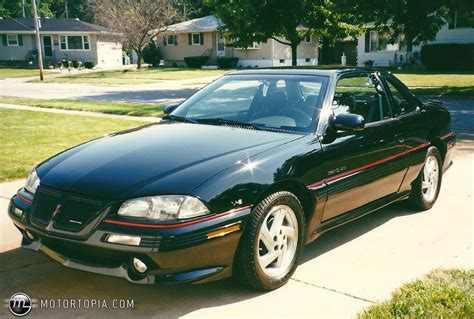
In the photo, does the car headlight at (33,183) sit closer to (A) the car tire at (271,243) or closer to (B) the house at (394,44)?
(A) the car tire at (271,243)

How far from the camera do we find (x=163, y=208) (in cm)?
329

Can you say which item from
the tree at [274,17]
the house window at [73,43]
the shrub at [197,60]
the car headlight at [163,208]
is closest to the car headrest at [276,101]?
the car headlight at [163,208]

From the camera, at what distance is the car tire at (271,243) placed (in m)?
3.56

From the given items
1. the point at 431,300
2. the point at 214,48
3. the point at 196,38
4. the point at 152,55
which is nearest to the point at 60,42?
the point at 152,55

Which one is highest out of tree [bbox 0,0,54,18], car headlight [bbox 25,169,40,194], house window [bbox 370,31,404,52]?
tree [bbox 0,0,54,18]

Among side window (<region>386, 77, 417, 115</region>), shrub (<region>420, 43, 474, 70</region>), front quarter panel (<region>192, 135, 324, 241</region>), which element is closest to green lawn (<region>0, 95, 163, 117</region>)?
side window (<region>386, 77, 417, 115</region>)

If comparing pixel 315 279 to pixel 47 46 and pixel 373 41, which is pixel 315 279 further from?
pixel 47 46

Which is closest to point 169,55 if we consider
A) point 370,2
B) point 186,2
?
point 186,2

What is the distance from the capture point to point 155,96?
20.9m

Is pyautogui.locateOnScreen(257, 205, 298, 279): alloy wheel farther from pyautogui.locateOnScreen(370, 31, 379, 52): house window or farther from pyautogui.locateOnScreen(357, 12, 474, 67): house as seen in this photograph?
pyautogui.locateOnScreen(370, 31, 379, 52): house window

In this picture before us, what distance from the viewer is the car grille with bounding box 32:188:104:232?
3340 millimetres

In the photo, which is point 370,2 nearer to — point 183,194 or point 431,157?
point 431,157

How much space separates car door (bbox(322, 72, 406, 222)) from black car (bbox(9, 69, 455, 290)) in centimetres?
1

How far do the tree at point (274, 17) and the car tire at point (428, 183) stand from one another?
15820 mm
